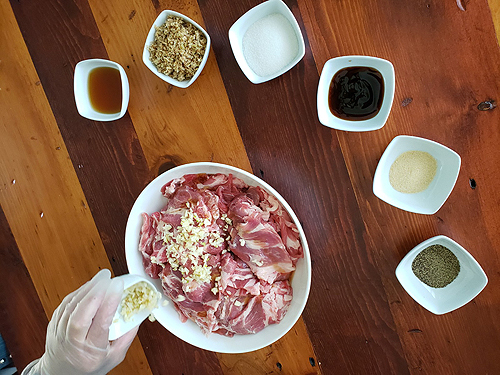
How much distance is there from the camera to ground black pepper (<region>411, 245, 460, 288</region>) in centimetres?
158

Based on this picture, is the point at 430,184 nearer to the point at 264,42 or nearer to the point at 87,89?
the point at 264,42

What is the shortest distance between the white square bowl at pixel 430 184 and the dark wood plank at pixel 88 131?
1.00 meters

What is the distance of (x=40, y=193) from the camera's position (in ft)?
5.98

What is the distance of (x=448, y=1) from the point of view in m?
1.47

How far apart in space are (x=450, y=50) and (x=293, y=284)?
113 centimetres

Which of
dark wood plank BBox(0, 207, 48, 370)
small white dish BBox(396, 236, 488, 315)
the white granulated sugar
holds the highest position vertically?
the white granulated sugar

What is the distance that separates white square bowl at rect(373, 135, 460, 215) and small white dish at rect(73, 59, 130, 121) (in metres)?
1.10

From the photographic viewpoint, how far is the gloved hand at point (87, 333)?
1.31 meters

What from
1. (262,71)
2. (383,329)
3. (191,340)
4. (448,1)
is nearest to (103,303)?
(191,340)

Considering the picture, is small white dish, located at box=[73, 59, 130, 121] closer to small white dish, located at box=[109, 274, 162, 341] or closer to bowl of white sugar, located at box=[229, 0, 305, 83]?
bowl of white sugar, located at box=[229, 0, 305, 83]

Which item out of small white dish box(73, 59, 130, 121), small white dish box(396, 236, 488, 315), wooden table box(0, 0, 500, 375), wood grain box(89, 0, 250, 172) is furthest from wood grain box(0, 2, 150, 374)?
small white dish box(396, 236, 488, 315)

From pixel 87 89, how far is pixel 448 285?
70.1 inches

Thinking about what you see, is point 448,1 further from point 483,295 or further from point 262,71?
point 483,295

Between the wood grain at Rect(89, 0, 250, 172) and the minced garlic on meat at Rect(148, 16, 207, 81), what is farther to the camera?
the wood grain at Rect(89, 0, 250, 172)
